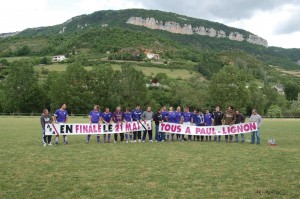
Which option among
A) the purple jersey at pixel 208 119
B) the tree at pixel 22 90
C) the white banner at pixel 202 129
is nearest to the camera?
the white banner at pixel 202 129

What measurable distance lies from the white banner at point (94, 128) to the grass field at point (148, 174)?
3420mm

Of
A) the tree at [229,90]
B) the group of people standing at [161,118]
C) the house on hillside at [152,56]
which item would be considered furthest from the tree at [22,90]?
the house on hillside at [152,56]

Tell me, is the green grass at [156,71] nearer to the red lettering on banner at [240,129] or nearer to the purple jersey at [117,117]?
the purple jersey at [117,117]

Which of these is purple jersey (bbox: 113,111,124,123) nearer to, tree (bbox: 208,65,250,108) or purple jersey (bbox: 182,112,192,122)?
purple jersey (bbox: 182,112,192,122)

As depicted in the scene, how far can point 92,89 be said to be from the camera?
279 feet

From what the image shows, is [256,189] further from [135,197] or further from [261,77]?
[261,77]

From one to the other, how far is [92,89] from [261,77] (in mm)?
86576

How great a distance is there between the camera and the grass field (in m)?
8.65

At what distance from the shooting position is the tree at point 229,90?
8524cm

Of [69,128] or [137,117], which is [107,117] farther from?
[69,128]

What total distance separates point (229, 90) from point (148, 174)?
3076 inches

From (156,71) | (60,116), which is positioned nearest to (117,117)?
(60,116)

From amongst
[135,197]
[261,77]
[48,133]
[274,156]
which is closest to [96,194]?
[135,197]

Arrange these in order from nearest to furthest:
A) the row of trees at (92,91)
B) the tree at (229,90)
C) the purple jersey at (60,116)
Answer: the purple jersey at (60,116) < the row of trees at (92,91) < the tree at (229,90)
